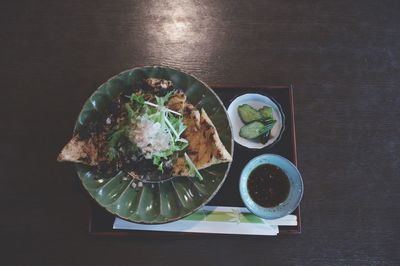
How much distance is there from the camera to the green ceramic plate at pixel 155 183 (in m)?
2.12

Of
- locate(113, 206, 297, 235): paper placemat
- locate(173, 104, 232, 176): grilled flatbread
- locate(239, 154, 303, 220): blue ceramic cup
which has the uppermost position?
locate(173, 104, 232, 176): grilled flatbread

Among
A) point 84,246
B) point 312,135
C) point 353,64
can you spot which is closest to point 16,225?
point 84,246

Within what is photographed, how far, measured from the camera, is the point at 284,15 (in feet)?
8.57

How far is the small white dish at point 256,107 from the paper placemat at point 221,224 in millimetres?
461

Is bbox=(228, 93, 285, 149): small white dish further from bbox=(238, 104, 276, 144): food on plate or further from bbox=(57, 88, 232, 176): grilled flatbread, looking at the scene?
bbox=(57, 88, 232, 176): grilled flatbread

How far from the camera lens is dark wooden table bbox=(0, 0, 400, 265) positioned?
224 centimetres

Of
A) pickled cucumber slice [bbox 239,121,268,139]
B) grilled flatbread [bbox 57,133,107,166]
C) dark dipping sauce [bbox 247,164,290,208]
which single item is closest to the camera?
grilled flatbread [bbox 57,133,107,166]

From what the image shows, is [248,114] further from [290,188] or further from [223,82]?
[290,188]

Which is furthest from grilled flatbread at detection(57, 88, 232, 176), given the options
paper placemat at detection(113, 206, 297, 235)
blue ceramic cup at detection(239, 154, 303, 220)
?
paper placemat at detection(113, 206, 297, 235)

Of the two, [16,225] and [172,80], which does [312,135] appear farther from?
[16,225]

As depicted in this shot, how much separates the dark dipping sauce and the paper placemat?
12 centimetres

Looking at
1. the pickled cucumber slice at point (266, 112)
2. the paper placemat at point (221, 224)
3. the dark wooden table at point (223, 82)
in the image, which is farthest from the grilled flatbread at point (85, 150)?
the pickled cucumber slice at point (266, 112)

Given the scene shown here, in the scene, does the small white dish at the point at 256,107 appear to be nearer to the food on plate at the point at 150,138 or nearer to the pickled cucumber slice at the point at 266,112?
the pickled cucumber slice at the point at 266,112

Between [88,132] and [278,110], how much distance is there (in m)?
1.29
